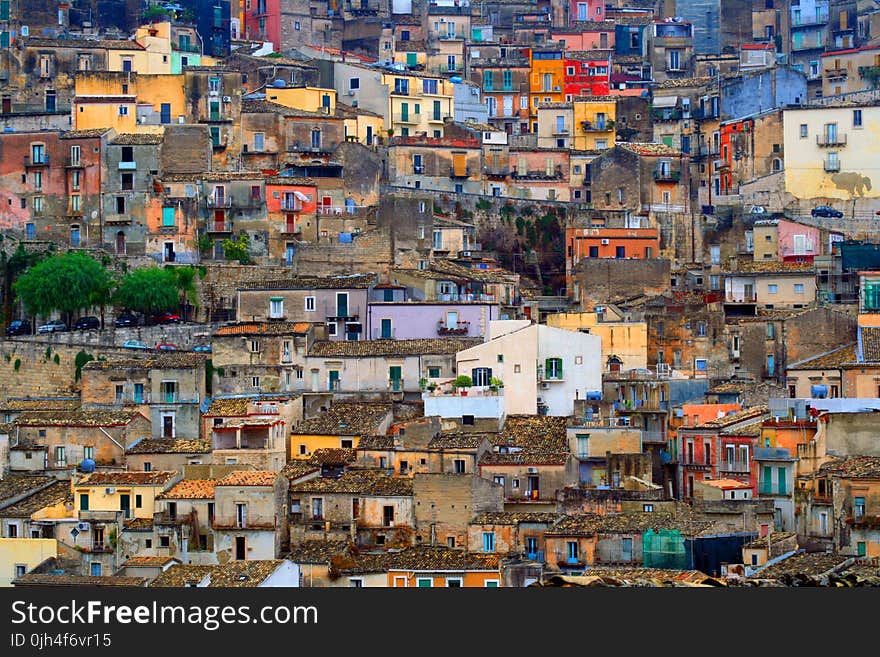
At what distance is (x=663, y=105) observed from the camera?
10619cm

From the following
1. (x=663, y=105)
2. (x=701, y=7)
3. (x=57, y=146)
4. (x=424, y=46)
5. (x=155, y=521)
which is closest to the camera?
(x=155, y=521)

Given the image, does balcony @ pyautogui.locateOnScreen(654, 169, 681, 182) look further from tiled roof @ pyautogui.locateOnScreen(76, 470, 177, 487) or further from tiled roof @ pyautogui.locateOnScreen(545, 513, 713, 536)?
tiled roof @ pyautogui.locateOnScreen(76, 470, 177, 487)

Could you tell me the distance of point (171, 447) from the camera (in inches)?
2972

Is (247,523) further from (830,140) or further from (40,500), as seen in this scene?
(830,140)

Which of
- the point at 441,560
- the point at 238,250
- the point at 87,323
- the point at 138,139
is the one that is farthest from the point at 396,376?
the point at 138,139

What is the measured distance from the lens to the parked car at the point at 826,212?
3688 inches

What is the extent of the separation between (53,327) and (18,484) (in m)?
13.1

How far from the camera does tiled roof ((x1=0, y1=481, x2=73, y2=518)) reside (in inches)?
2798

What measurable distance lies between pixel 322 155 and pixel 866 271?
65.9 feet

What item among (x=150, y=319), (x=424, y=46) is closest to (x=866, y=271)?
(x=150, y=319)

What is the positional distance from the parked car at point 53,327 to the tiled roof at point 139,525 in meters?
16.3

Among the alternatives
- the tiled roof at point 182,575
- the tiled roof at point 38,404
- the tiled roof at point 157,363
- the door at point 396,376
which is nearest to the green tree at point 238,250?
the tiled roof at point 157,363

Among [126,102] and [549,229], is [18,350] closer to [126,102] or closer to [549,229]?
[126,102]

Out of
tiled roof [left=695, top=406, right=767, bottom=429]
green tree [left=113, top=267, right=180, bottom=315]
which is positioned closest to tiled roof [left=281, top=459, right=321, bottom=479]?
tiled roof [left=695, top=406, right=767, bottom=429]
